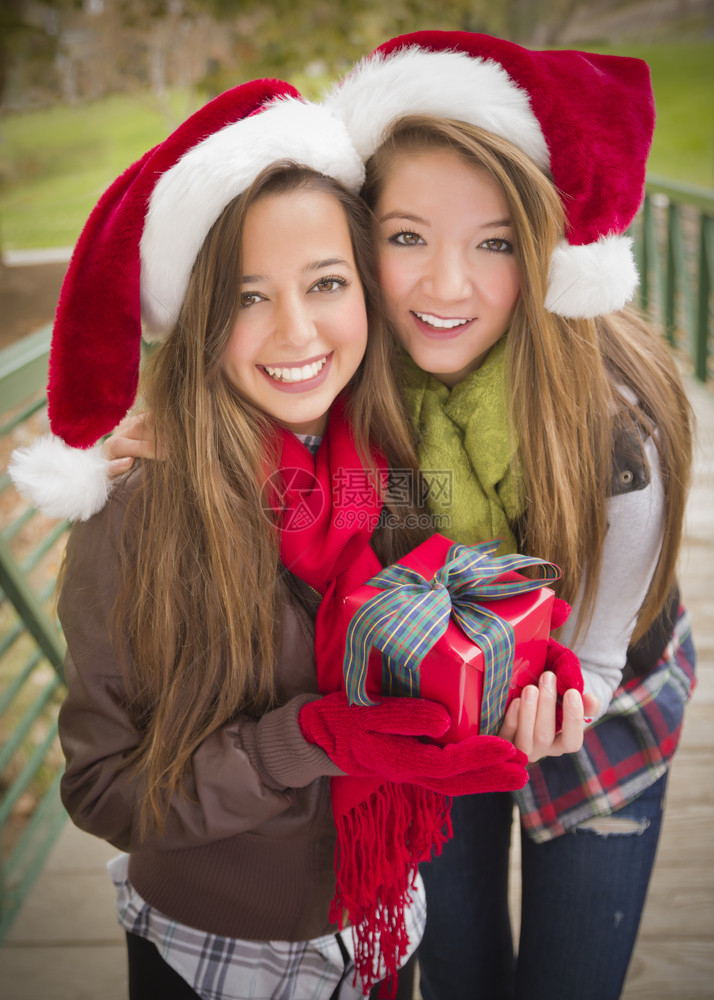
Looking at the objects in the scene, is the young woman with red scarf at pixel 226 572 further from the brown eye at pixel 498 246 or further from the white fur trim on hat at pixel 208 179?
the brown eye at pixel 498 246

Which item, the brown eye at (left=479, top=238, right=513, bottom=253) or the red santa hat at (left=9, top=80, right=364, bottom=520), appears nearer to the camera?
the red santa hat at (left=9, top=80, right=364, bottom=520)

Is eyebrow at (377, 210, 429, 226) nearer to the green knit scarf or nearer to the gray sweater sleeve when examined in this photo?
the green knit scarf

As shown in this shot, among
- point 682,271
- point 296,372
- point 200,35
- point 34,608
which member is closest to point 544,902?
point 296,372

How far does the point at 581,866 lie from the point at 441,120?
123 cm

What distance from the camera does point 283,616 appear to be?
111 centimetres

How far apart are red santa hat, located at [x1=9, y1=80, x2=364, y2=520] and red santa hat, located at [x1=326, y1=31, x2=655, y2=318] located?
Answer: 0.55 feet

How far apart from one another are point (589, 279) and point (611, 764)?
814mm

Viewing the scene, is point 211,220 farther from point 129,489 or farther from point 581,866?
point 581,866

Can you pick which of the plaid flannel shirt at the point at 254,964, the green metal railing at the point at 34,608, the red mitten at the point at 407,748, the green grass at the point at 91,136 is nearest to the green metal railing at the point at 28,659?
the green metal railing at the point at 34,608

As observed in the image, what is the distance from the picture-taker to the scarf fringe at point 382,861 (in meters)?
1.03

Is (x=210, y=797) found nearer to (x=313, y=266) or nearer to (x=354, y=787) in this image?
(x=354, y=787)

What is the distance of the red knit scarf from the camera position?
1031 millimetres

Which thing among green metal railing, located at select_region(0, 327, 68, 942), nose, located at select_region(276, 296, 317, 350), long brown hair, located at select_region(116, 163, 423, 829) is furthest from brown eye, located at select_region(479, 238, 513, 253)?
green metal railing, located at select_region(0, 327, 68, 942)

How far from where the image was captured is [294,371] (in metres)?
1.09
